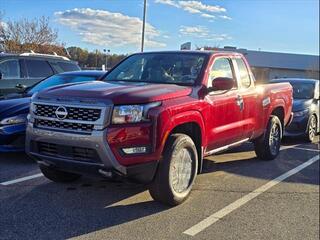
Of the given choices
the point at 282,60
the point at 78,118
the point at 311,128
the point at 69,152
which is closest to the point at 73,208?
Result: the point at 69,152

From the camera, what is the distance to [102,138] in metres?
4.39

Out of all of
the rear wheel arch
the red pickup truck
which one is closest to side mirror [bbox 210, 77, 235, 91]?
the red pickup truck

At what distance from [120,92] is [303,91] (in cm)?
772

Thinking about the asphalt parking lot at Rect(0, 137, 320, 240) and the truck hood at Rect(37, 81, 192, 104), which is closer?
the asphalt parking lot at Rect(0, 137, 320, 240)

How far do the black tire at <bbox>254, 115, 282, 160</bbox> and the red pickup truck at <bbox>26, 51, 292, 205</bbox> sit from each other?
155 cm

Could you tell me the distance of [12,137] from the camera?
6730 mm

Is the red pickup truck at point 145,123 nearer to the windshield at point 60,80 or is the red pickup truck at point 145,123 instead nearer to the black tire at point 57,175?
the black tire at point 57,175

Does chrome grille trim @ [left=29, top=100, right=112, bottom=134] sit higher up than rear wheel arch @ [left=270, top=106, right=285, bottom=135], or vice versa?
chrome grille trim @ [left=29, top=100, right=112, bottom=134]

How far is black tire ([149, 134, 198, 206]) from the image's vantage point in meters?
4.80

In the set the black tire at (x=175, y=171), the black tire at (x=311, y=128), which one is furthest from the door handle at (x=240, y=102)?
the black tire at (x=311, y=128)

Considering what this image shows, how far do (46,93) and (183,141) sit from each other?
1632 millimetres

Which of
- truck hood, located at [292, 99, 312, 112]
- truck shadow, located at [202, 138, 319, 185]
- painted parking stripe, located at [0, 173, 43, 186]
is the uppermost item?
truck hood, located at [292, 99, 312, 112]

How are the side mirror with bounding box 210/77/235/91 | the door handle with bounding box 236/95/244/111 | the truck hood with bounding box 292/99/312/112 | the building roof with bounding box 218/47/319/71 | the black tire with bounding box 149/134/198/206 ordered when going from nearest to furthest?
the black tire with bounding box 149/134/198/206, the side mirror with bounding box 210/77/235/91, the door handle with bounding box 236/95/244/111, the truck hood with bounding box 292/99/312/112, the building roof with bounding box 218/47/319/71

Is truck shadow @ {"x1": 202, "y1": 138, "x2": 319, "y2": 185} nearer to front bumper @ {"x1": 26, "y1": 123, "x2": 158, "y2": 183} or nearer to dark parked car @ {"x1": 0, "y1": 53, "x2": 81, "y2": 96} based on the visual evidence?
front bumper @ {"x1": 26, "y1": 123, "x2": 158, "y2": 183}
